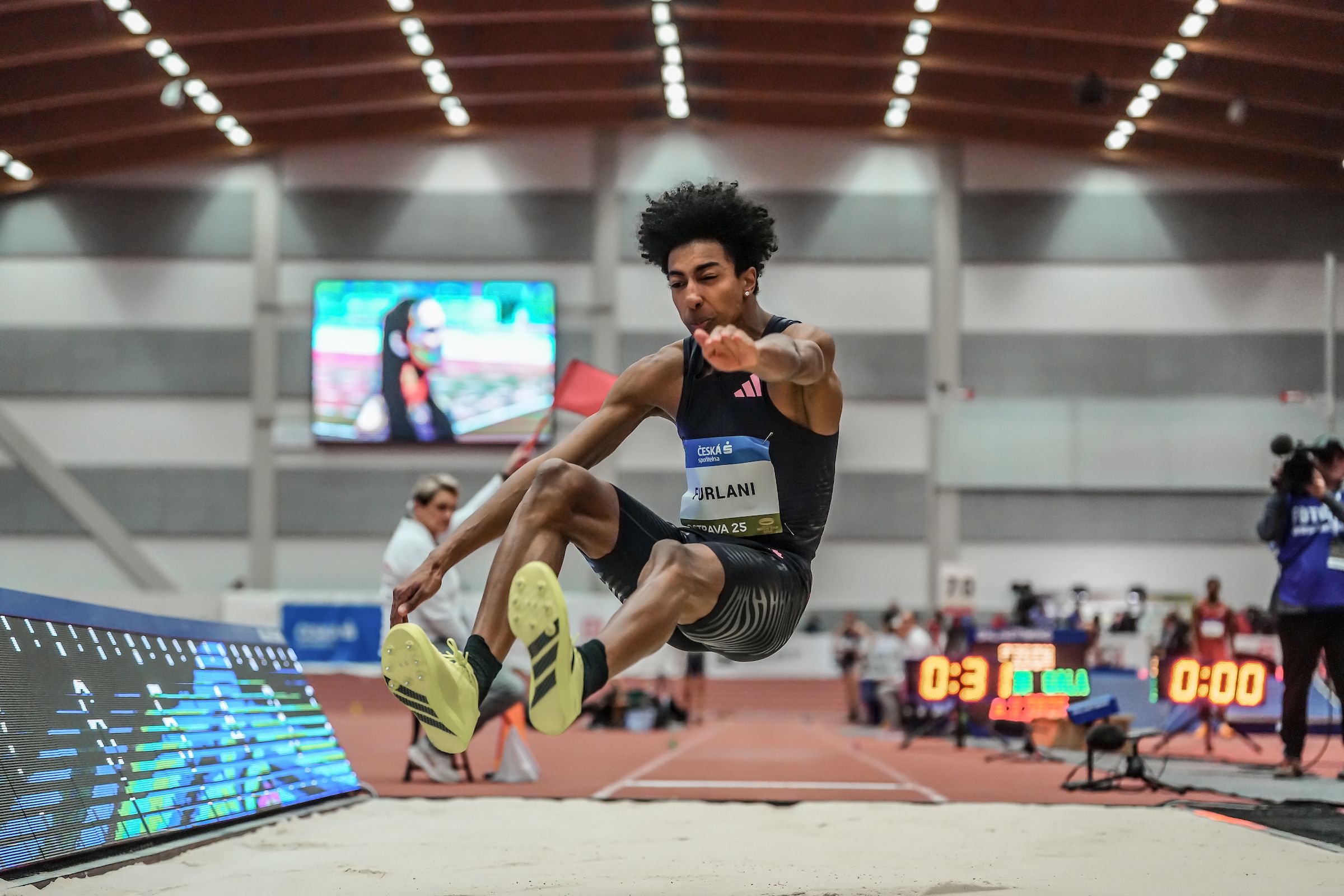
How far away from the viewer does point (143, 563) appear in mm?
22312

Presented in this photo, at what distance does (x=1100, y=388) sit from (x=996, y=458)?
7.06 feet

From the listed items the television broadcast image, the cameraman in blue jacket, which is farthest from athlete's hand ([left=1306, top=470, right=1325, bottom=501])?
the television broadcast image

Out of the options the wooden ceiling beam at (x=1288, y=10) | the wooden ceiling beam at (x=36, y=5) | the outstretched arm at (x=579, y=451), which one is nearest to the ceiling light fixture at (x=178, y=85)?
the wooden ceiling beam at (x=36, y=5)

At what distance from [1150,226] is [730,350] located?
21569 mm

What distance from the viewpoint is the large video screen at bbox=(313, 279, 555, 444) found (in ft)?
72.0

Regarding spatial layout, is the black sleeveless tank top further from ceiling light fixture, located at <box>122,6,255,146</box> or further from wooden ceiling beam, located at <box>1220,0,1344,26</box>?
ceiling light fixture, located at <box>122,6,255,146</box>

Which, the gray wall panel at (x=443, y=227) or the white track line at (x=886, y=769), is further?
the gray wall panel at (x=443, y=227)

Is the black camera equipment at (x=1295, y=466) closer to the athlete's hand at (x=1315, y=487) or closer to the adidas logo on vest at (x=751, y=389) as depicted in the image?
the athlete's hand at (x=1315, y=487)

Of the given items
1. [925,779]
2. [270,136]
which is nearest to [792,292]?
[270,136]

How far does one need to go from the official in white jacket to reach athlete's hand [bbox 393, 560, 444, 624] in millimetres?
3833

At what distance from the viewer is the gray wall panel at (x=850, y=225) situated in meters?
22.8

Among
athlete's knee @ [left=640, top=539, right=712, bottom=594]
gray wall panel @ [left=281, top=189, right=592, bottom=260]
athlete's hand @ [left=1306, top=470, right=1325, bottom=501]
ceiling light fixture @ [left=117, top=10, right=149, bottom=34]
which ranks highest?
ceiling light fixture @ [left=117, top=10, right=149, bottom=34]

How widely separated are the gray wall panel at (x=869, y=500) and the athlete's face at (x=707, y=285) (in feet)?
61.0

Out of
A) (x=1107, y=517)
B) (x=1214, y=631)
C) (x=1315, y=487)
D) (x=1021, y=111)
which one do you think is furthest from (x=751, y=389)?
(x=1107, y=517)
